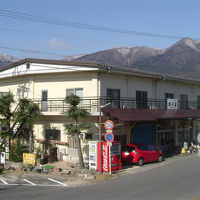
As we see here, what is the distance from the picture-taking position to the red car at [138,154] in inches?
772

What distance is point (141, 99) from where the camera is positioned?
2595 cm

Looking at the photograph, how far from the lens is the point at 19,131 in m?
23.8

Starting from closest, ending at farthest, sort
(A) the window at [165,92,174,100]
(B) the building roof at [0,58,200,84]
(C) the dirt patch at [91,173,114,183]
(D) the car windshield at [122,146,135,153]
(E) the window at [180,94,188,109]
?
(C) the dirt patch at [91,173,114,183] < (D) the car windshield at [122,146,135,153] < (B) the building roof at [0,58,200,84] < (A) the window at [165,92,174,100] < (E) the window at [180,94,188,109]

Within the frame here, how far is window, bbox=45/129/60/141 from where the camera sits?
2283cm

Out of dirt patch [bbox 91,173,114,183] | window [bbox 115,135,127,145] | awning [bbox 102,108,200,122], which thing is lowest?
dirt patch [bbox 91,173,114,183]

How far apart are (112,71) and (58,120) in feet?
18.8

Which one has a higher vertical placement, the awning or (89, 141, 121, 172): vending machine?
the awning

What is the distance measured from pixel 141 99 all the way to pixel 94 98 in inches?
240

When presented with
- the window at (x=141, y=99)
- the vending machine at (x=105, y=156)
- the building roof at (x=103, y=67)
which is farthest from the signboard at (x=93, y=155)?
the window at (x=141, y=99)

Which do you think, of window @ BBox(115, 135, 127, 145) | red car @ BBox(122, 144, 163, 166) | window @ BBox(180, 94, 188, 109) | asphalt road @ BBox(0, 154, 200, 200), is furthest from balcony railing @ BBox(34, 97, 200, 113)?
asphalt road @ BBox(0, 154, 200, 200)

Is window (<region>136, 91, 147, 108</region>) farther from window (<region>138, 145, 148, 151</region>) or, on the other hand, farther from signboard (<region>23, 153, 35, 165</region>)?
signboard (<region>23, 153, 35, 165</region>)

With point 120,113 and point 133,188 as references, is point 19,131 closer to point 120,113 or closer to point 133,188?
point 120,113

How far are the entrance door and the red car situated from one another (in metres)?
3.07

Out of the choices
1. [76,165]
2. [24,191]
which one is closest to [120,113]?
[76,165]
